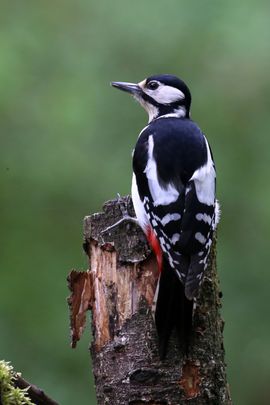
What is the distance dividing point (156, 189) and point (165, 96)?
102cm

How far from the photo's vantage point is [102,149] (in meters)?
8.29

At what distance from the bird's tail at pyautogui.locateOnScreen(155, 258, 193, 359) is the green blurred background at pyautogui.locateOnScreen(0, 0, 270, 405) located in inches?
112

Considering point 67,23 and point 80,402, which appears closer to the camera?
point 80,402

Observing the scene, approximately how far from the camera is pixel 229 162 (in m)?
7.95

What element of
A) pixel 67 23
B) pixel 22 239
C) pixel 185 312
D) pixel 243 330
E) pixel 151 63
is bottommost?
pixel 185 312

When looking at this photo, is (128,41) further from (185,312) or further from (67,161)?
(185,312)

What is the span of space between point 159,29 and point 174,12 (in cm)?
17

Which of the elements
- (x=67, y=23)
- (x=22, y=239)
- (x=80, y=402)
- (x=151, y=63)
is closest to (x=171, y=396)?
(x=80, y=402)

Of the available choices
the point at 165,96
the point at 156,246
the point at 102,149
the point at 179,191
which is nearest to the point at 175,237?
the point at 156,246

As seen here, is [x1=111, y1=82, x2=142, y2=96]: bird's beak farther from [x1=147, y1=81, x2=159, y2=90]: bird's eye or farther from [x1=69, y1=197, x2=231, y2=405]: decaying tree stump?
[x1=69, y1=197, x2=231, y2=405]: decaying tree stump

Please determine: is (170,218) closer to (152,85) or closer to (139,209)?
(139,209)

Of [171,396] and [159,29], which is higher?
[159,29]

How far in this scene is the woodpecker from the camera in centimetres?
486

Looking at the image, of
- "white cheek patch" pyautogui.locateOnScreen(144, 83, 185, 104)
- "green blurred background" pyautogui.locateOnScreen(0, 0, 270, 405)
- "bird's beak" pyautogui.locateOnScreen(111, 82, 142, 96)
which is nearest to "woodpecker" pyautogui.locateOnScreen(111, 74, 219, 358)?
"white cheek patch" pyautogui.locateOnScreen(144, 83, 185, 104)
